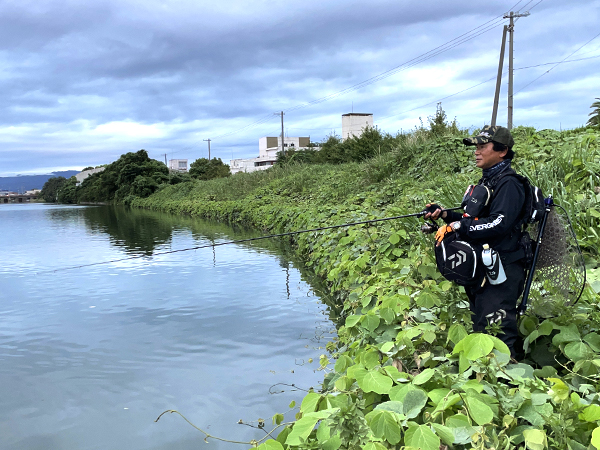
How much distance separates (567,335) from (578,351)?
168mm

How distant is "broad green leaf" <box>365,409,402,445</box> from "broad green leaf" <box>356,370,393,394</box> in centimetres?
37

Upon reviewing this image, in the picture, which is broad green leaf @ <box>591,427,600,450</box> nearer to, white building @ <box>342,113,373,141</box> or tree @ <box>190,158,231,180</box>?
tree @ <box>190,158,231,180</box>

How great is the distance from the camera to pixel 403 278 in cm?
504

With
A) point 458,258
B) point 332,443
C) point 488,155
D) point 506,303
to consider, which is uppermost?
point 488,155

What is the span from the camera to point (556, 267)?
334 cm

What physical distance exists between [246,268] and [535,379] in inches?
341

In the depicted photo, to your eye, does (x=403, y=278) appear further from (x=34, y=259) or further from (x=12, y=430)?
(x=34, y=259)

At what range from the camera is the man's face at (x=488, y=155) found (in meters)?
3.34

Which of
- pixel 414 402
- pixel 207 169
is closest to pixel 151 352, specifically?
pixel 414 402

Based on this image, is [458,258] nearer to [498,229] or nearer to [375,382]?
[498,229]

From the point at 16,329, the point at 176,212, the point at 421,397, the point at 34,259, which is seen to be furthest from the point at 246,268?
the point at 176,212

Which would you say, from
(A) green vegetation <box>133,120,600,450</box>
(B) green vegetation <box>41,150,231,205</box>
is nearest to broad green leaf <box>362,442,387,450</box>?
(A) green vegetation <box>133,120,600,450</box>

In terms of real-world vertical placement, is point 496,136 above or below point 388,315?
above

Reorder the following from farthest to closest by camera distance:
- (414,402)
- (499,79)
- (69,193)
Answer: (69,193) → (499,79) → (414,402)
